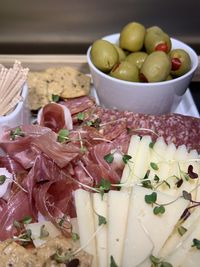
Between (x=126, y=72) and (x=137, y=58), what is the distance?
0.09 m

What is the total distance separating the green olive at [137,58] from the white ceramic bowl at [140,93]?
0.33 feet

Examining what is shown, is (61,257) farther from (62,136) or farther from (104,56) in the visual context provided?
(104,56)

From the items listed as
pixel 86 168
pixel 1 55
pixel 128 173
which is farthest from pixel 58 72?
pixel 128 173

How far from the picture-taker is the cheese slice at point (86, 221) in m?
0.91

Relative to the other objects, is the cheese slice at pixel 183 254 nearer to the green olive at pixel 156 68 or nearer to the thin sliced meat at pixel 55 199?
the thin sliced meat at pixel 55 199

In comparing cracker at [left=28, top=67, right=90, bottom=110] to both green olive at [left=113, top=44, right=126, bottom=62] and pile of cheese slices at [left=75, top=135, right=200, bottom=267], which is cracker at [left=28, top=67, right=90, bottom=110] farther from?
pile of cheese slices at [left=75, top=135, right=200, bottom=267]

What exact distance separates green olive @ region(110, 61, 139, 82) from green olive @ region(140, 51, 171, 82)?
23 mm

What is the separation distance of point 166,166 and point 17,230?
363 millimetres

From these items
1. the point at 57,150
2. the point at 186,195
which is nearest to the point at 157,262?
the point at 186,195

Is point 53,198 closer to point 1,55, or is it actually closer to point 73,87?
point 73,87

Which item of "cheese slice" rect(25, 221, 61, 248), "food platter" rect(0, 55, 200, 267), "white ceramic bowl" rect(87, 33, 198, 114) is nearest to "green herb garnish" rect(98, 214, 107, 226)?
"food platter" rect(0, 55, 200, 267)

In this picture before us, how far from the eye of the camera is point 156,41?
1372mm

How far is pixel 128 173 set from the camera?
106 centimetres

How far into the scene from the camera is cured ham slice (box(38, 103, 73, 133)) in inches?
50.6
